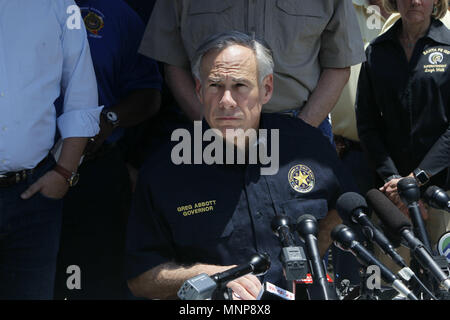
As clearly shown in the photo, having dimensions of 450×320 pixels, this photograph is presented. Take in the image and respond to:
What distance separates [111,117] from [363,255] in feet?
6.19

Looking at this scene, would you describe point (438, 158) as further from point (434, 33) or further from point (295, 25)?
point (295, 25)

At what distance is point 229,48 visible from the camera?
2877mm

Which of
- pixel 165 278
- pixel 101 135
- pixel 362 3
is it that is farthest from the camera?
pixel 362 3

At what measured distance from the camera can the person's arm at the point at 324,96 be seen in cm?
340

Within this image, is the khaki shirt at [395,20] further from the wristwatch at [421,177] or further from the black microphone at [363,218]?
the black microphone at [363,218]

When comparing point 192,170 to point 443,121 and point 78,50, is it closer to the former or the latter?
point 78,50

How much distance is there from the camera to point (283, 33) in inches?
134

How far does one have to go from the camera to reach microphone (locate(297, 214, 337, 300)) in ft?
5.92

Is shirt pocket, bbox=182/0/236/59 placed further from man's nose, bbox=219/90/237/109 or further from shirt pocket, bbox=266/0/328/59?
man's nose, bbox=219/90/237/109

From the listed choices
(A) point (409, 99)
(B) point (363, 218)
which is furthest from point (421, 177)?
(B) point (363, 218)

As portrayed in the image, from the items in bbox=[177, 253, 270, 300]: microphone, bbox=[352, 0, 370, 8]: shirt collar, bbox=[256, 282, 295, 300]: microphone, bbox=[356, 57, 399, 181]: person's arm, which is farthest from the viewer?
bbox=[352, 0, 370, 8]: shirt collar

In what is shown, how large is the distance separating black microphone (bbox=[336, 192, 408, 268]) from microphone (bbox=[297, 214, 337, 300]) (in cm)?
20

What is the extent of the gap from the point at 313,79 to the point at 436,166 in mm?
881

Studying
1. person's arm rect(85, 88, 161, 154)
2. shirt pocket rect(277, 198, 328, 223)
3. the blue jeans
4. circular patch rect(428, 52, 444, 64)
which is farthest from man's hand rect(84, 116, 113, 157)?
circular patch rect(428, 52, 444, 64)
